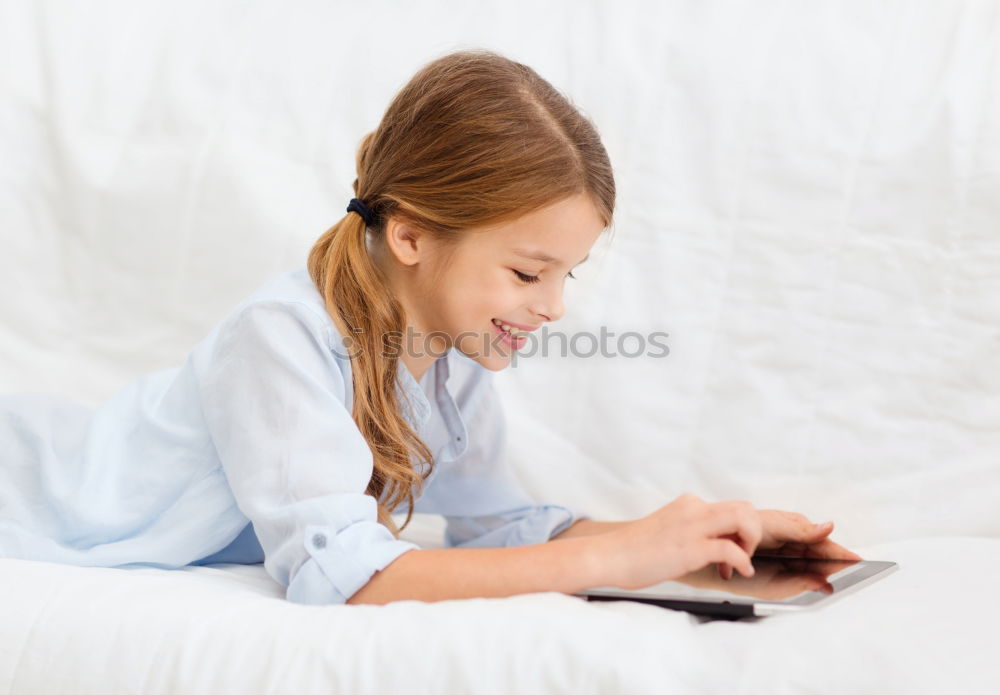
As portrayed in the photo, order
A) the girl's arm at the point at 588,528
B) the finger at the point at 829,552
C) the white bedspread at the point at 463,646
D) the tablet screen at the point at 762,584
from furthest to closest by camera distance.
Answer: the girl's arm at the point at 588,528 < the finger at the point at 829,552 < the tablet screen at the point at 762,584 < the white bedspread at the point at 463,646

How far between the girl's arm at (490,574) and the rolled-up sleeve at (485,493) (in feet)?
1.30

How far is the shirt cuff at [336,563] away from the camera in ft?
2.75

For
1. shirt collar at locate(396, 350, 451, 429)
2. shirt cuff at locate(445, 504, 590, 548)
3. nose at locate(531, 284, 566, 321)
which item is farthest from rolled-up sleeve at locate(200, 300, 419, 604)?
shirt cuff at locate(445, 504, 590, 548)

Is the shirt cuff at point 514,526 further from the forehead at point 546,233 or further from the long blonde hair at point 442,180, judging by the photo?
the forehead at point 546,233

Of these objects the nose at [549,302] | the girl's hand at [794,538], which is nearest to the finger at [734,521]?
the girl's hand at [794,538]

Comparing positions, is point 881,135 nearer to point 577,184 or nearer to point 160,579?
point 577,184

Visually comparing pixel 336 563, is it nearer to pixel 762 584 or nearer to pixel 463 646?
pixel 463 646

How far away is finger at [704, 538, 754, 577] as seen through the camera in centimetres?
81

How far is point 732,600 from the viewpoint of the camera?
78 cm

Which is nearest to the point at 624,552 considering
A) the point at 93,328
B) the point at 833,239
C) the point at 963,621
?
the point at 963,621

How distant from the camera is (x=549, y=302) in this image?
106 centimetres

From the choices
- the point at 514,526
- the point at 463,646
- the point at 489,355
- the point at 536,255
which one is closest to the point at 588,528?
the point at 514,526

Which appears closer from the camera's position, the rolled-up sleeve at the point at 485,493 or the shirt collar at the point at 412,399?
the shirt collar at the point at 412,399

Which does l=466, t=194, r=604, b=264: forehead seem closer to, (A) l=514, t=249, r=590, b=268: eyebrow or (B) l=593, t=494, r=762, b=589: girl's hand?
(A) l=514, t=249, r=590, b=268: eyebrow
